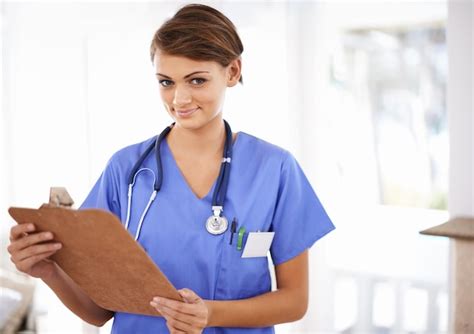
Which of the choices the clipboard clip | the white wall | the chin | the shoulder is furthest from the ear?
the white wall

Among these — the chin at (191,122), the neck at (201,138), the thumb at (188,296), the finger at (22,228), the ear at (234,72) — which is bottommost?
the thumb at (188,296)

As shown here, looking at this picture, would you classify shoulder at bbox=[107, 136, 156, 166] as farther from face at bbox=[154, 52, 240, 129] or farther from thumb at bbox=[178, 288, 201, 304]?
thumb at bbox=[178, 288, 201, 304]

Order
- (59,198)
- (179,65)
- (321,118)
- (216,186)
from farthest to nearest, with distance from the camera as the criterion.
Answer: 1. (321,118)
2. (216,186)
3. (179,65)
4. (59,198)

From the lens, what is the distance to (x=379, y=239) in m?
2.93

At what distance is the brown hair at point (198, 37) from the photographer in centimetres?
113

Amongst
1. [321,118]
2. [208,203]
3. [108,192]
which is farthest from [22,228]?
[321,118]

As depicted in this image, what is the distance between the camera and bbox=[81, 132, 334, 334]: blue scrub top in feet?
3.93

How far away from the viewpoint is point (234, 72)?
1231mm

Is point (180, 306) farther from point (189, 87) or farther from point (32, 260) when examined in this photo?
point (189, 87)

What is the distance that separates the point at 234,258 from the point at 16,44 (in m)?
2.18

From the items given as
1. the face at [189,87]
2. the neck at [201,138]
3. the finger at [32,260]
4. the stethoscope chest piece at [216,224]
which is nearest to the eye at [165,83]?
the face at [189,87]

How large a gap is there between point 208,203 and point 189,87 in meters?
0.24

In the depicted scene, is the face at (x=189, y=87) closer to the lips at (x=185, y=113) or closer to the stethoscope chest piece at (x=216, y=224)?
the lips at (x=185, y=113)

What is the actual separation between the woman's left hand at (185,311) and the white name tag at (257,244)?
0.17 metres
